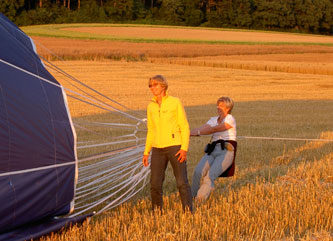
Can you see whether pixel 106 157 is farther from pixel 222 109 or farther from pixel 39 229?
pixel 39 229

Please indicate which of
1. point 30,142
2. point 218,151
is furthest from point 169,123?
point 30,142

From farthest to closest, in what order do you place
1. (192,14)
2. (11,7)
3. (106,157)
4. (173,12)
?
(173,12) → (192,14) → (11,7) → (106,157)

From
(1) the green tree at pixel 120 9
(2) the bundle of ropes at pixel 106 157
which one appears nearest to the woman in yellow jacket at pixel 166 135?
(2) the bundle of ropes at pixel 106 157

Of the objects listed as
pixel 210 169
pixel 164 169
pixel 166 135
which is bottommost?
pixel 210 169

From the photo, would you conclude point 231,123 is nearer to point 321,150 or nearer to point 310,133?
point 321,150

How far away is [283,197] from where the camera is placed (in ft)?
24.6

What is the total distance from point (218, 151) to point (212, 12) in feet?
252

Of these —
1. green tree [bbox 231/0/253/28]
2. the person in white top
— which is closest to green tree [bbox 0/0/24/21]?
green tree [bbox 231/0/253/28]

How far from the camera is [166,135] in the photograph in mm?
6602

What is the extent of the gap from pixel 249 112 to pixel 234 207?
1186 centimetres

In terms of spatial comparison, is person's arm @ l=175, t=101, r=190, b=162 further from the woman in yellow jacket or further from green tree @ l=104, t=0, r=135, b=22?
green tree @ l=104, t=0, r=135, b=22

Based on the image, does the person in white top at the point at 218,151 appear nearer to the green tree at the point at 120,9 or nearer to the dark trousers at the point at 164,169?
the dark trousers at the point at 164,169

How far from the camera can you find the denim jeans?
7395mm

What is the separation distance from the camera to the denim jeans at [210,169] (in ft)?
24.3
